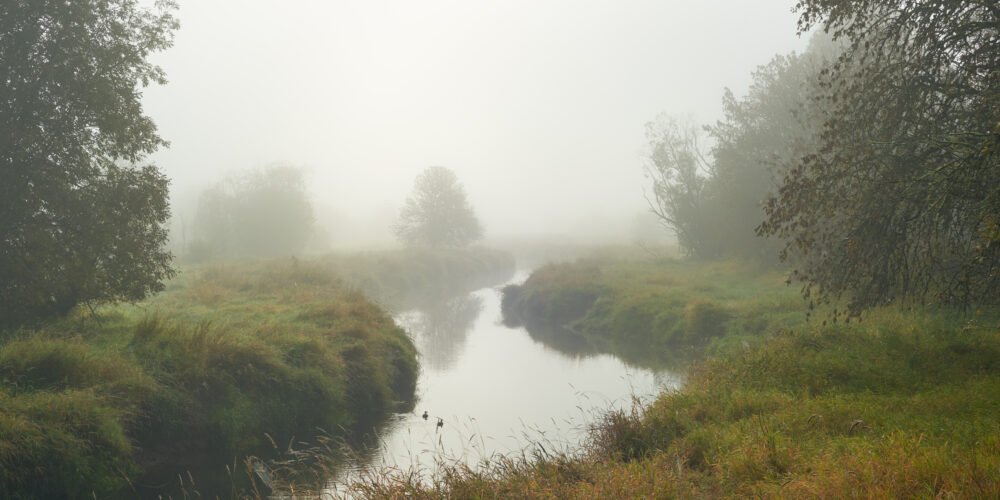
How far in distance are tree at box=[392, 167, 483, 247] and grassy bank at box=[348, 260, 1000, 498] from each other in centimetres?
4520

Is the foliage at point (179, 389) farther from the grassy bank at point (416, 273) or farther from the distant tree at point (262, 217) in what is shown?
the distant tree at point (262, 217)

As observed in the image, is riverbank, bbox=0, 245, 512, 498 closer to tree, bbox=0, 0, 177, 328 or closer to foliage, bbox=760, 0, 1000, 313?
tree, bbox=0, 0, 177, 328

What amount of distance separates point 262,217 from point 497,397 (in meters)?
44.9

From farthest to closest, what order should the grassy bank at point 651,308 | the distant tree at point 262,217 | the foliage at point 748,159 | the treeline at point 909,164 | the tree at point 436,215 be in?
the tree at point 436,215, the distant tree at point 262,217, the foliage at point 748,159, the grassy bank at point 651,308, the treeline at point 909,164

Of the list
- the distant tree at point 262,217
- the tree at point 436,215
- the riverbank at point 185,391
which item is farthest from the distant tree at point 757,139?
the distant tree at point 262,217

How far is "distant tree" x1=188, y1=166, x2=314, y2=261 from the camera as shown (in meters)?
53.7

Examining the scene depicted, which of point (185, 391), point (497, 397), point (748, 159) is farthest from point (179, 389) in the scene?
point (748, 159)

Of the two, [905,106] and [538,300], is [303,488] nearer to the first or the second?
[905,106]

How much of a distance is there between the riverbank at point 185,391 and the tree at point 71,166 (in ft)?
3.49

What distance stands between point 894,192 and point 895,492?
5.38 meters

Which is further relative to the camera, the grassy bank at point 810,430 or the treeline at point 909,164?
the treeline at point 909,164

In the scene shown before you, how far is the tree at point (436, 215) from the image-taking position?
58094 mm

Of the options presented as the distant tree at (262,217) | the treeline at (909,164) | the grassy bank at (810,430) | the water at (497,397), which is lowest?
the water at (497,397)

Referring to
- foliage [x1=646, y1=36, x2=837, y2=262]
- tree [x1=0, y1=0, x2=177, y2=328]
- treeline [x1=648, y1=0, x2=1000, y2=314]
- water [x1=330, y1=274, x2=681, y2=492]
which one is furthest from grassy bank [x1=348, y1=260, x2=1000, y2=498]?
foliage [x1=646, y1=36, x2=837, y2=262]
